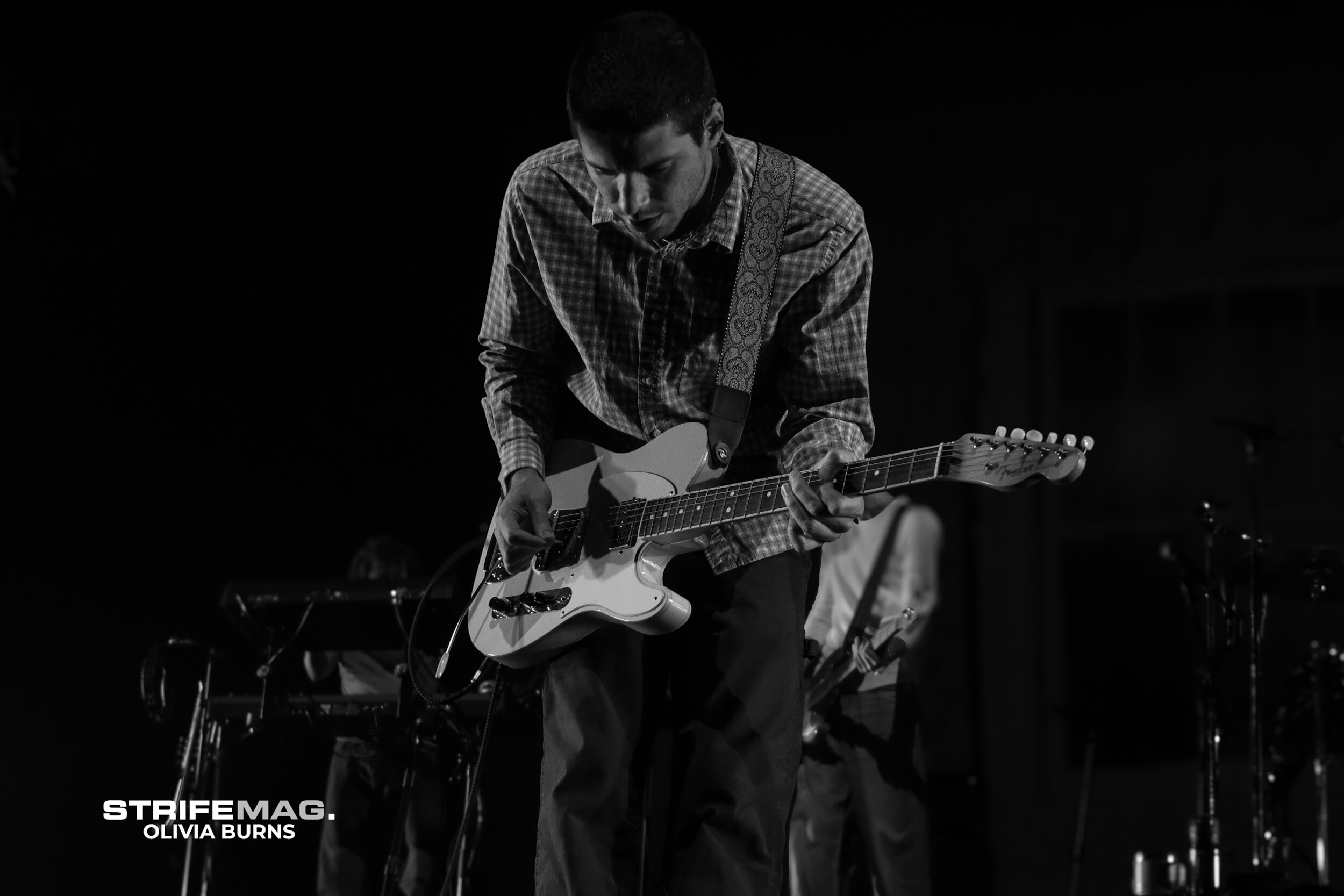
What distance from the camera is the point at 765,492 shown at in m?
2.37

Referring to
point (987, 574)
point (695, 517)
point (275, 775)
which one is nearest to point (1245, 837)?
point (987, 574)

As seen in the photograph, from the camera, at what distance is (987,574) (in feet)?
21.9

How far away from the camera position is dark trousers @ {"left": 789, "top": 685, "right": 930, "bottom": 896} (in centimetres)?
508

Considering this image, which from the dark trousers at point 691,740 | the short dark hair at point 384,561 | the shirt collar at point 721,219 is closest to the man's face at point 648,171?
the shirt collar at point 721,219

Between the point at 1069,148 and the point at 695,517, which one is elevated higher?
the point at 1069,148

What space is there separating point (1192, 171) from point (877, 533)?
8.30 ft

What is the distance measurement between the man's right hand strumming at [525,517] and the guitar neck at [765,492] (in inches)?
7.7

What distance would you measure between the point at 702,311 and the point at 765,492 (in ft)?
1.33

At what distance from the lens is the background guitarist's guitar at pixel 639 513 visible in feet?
7.29

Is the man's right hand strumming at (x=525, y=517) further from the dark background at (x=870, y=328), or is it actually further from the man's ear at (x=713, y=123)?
the dark background at (x=870, y=328)

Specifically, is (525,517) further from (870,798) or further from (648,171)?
(870,798)

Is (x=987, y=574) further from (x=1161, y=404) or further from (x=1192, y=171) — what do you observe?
(x=1192, y=171)

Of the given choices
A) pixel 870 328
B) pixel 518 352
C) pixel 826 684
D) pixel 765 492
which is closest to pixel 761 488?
pixel 765 492

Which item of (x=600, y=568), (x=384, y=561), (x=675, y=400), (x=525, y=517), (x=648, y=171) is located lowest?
(x=600, y=568)
